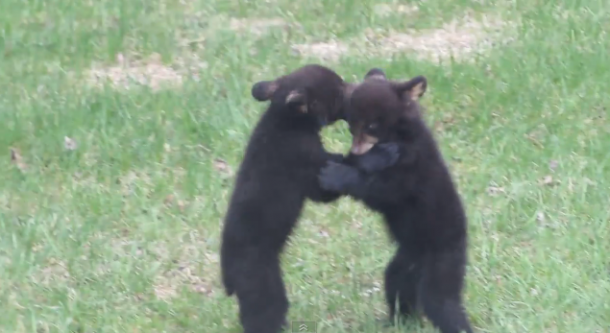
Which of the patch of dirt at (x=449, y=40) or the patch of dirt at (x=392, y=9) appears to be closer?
the patch of dirt at (x=449, y=40)

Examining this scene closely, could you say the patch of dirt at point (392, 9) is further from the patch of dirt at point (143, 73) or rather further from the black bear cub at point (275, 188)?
the black bear cub at point (275, 188)

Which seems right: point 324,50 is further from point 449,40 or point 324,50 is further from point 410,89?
point 410,89

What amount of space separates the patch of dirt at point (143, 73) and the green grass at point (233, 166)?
0.28 ft

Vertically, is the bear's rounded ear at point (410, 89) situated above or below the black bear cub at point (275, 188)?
above

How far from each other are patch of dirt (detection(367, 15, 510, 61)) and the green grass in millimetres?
136

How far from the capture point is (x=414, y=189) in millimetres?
4777

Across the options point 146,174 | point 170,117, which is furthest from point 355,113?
point 170,117

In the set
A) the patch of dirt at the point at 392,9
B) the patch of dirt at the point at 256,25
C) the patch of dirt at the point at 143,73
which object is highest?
the patch of dirt at the point at 143,73

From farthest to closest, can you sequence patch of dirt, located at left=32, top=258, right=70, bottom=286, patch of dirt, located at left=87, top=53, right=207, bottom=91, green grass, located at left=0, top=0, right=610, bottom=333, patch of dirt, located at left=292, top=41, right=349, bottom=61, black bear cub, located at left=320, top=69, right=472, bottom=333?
patch of dirt, located at left=292, top=41, right=349, bottom=61 < patch of dirt, located at left=87, top=53, right=207, bottom=91 < patch of dirt, located at left=32, top=258, right=70, bottom=286 < green grass, located at left=0, top=0, right=610, bottom=333 < black bear cub, located at left=320, top=69, right=472, bottom=333

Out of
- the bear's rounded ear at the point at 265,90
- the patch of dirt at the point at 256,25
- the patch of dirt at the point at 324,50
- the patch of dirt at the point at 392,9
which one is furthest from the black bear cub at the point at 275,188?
the patch of dirt at the point at 392,9

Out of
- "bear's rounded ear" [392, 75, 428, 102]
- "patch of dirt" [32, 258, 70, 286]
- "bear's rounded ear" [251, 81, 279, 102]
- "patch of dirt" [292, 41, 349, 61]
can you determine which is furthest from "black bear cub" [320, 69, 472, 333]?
"patch of dirt" [292, 41, 349, 61]

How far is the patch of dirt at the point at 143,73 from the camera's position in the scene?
8.20m

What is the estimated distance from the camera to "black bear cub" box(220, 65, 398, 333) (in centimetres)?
475

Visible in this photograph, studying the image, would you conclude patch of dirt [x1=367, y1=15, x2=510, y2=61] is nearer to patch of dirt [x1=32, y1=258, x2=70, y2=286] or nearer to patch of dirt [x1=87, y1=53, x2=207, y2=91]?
patch of dirt [x1=87, y1=53, x2=207, y2=91]
